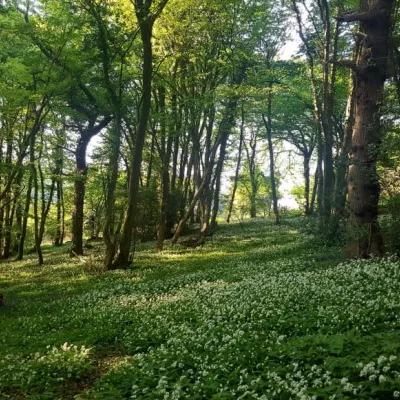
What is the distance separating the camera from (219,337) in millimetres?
8766

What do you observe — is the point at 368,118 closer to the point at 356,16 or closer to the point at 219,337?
the point at 356,16

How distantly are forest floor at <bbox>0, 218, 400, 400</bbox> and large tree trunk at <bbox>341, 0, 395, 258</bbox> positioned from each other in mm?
1570

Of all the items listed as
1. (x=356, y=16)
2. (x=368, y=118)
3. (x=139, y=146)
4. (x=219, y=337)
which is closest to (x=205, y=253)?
(x=139, y=146)

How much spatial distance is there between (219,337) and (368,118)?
9777mm

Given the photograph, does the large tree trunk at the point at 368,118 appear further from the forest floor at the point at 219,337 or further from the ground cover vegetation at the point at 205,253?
the forest floor at the point at 219,337

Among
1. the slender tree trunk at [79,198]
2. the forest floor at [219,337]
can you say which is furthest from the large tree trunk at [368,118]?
the slender tree trunk at [79,198]

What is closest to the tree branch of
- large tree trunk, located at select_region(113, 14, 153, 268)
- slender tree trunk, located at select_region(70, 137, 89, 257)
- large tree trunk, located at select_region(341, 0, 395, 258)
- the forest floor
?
large tree trunk, located at select_region(341, 0, 395, 258)

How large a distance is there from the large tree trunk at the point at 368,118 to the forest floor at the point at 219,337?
157 centimetres

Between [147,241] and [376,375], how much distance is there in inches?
1350

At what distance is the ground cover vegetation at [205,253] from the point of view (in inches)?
275

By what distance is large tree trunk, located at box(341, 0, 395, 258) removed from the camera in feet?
46.4

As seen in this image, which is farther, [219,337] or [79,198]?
[79,198]

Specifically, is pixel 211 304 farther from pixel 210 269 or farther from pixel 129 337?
pixel 210 269

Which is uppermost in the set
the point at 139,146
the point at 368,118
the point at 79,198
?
the point at 139,146
